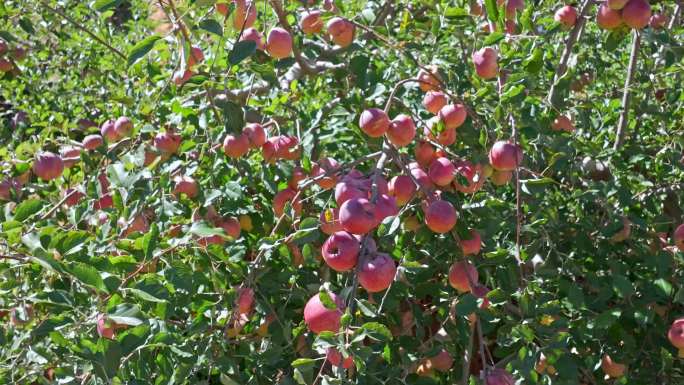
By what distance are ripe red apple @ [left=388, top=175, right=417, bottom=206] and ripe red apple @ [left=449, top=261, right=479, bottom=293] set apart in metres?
0.16

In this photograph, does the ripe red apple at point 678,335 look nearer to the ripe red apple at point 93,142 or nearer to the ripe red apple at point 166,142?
the ripe red apple at point 166,142

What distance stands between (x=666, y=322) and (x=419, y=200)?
724mm

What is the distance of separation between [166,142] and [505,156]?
0.78 m

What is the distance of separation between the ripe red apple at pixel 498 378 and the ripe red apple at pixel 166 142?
2.90 ft

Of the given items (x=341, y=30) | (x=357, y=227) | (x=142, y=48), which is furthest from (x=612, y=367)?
(x=142, y=48)

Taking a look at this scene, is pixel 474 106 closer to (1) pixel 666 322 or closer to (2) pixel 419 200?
(2) pixel 419 200

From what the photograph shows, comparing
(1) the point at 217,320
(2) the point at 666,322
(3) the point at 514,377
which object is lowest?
(2) the point at 666,322

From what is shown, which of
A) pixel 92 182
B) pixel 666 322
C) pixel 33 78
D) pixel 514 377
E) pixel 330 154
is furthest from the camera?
pixel 33 78

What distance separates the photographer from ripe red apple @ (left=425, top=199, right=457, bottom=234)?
1.25m

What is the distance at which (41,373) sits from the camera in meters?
1.39

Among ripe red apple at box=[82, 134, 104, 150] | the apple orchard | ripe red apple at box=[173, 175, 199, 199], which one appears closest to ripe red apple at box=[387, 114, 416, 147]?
the apple orchard

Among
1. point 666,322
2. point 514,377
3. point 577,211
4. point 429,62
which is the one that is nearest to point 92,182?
point 429,62

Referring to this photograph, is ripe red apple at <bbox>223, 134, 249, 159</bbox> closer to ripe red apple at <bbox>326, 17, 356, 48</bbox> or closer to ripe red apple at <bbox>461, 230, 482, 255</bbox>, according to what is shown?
ripe red apple at <bbox>326, 17, 356, 48</bbox>

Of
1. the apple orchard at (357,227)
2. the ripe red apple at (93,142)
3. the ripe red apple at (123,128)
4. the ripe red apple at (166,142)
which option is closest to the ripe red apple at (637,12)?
the apple orchard at (357,227)
